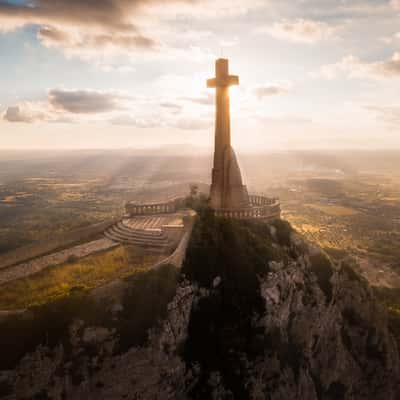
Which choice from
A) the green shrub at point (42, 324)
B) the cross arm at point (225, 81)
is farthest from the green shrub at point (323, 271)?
the green shrub at point (42, 324)

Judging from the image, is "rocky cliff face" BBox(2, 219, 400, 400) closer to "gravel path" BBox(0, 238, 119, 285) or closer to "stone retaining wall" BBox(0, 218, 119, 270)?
"gravel path" BBox(0, 238, 119, 285)

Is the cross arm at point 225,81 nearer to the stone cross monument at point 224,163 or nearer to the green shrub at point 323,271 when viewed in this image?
the stone cross monument at point 224,163

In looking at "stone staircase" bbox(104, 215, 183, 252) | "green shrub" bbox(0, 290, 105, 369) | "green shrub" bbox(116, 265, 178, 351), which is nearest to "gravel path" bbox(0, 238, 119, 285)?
"stone staircase" bbox(104, 215, 183, 252)

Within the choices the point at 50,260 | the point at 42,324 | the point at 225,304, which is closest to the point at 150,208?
the point at 50,260

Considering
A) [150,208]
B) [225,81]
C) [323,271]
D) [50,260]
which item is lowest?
[323,271]

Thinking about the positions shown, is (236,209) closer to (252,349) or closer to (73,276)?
(252,349)

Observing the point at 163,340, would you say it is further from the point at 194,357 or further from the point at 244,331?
the point at 244,331
